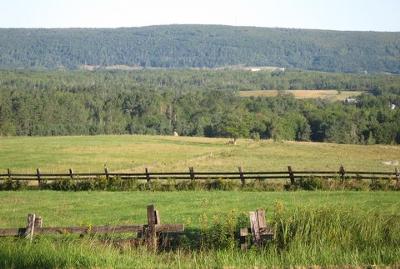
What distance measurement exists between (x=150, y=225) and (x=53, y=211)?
12001 millimetres

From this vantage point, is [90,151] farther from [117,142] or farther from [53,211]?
[53,211]

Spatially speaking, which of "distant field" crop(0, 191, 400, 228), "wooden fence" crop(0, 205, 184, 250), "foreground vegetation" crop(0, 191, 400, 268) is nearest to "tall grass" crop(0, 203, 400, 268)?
"foreground vegetation" crop(0, 191, 400, 268)

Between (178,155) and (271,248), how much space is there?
66.1 metres

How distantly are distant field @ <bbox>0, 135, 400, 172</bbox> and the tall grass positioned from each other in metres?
44.2

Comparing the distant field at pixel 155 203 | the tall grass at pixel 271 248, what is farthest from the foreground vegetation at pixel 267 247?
the distant field at pixel 155 203

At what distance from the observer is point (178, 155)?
78188 mm

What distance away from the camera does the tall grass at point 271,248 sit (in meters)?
10.8

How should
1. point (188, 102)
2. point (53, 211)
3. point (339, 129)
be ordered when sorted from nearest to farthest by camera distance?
point (53, 211) → point (339, 129) → point (188, 102)

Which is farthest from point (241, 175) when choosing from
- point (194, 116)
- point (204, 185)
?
point (194, 116)

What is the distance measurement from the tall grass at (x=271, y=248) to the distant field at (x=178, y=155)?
145ft

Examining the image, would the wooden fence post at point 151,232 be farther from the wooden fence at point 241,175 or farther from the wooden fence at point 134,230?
the wooden fence at point 241,175

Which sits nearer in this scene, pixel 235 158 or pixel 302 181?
pixel 302 181

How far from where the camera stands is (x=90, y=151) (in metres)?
85.7

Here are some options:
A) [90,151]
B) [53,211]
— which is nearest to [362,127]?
[90,151]
